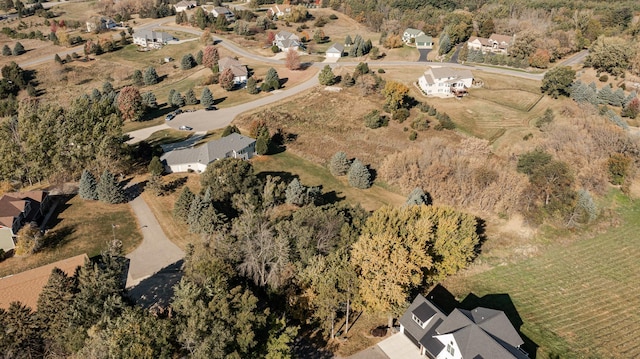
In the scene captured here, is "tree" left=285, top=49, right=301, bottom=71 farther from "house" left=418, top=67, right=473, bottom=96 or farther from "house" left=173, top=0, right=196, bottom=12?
"house" left=173, top=0, right=196, bottom=12

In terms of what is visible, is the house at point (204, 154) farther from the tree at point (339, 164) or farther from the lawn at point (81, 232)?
the tree at point (339, 164)

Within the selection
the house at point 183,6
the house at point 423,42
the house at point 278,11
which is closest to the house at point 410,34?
the house at point 423,42

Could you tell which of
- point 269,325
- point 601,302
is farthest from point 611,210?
point 269,325

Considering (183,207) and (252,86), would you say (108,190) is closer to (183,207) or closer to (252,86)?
(183,207)

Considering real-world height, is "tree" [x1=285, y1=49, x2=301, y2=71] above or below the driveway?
above

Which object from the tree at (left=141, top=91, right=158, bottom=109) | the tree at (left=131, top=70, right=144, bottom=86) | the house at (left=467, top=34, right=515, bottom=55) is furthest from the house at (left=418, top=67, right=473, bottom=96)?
the tree at (left=131, top=70, right=144, bottom=86)

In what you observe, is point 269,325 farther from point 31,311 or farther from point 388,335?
point 31,311

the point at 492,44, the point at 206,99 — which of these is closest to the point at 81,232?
the point at 206,99
